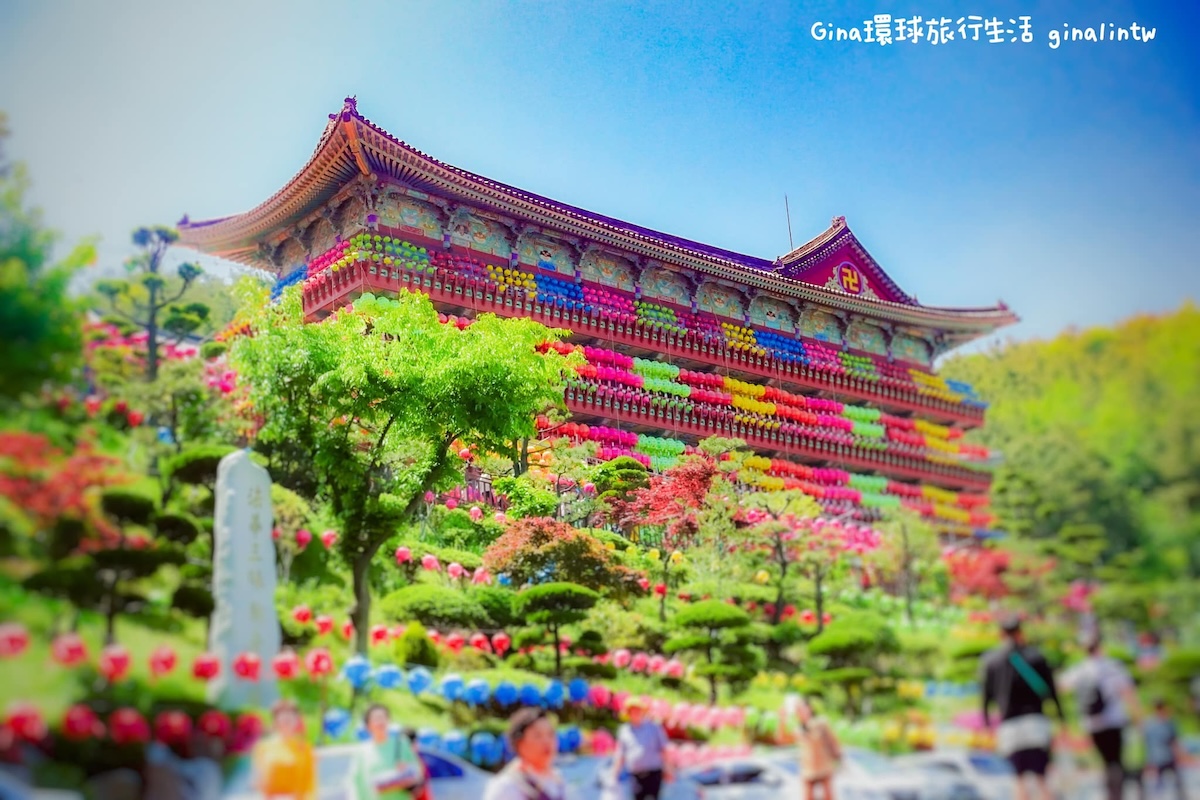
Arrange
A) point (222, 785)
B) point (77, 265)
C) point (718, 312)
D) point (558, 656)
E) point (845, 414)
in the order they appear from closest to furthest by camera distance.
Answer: point (222, 785), point (77, 265), point (558, 656), point (845, 414), point (718, 312)

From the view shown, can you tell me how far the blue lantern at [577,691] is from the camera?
352 inches

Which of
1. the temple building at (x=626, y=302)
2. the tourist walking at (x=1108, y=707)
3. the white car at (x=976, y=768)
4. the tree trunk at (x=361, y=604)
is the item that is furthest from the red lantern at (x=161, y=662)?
the temple building at (x=626, y=302)

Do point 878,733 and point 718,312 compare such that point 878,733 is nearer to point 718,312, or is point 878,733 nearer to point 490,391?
point 490,391

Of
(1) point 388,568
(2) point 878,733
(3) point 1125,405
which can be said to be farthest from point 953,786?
(1) point 388,568

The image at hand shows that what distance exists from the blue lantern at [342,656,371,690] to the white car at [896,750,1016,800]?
13.3 ft

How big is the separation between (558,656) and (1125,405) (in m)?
5.30

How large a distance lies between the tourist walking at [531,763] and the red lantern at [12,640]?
2821 millimetres

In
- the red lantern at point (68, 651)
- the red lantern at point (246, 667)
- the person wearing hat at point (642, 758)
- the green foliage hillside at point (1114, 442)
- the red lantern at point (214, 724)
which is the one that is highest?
Answer: the green foliage hillside at point (1114, 442)

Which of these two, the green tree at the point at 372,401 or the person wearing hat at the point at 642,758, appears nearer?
the person wearing hat at the point at 642,758

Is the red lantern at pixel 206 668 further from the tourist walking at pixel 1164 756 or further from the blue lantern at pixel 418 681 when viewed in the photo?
the tourist walking at pixel 1164 756

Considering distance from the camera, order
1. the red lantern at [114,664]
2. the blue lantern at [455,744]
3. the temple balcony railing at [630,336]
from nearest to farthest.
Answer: the red lantern at [114,664]
the blue lantern at [455,744]
the temple balcony railing at [630,336]

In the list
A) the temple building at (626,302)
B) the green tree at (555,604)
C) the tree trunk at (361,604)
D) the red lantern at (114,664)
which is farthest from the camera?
the temple building at (626,302)

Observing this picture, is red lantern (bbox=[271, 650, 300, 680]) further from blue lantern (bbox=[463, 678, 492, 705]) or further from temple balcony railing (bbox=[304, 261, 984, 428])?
temple balcony railing (bbox=[304, 261, 984, 428])

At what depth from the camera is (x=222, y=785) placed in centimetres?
630
